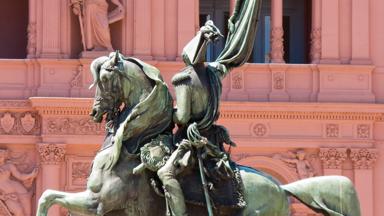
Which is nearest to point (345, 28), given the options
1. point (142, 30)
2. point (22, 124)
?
point (142, 30)

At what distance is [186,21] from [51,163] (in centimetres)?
430

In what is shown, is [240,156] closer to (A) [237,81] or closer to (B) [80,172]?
(A) [237,81]

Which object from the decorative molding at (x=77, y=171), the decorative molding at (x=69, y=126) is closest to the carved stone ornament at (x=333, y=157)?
the decorative molding at (x=69, y=126)

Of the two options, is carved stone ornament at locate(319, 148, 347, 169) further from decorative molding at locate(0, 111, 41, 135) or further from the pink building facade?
decorative molding at locate(0, 111, 41, 135)

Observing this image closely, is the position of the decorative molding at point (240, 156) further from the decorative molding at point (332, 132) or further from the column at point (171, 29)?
the column at point (171, 29)

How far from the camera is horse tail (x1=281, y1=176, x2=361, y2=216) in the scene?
1331 centimetres

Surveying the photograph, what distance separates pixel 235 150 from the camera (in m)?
33.6

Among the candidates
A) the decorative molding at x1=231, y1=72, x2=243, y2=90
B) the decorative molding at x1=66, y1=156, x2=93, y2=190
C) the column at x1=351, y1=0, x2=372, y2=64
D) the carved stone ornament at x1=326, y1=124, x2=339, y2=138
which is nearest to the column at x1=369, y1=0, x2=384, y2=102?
the column at x1=351, y1=0, x2=372, y2=64

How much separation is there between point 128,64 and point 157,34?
21833mm

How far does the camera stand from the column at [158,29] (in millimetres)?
34938

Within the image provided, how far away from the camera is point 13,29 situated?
3609cm

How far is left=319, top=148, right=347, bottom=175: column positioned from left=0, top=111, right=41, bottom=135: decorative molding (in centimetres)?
599

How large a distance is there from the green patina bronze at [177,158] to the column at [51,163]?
66.8 ft

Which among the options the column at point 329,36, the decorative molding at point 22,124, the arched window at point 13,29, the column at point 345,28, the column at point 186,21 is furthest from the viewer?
the arched window at point 13,29
